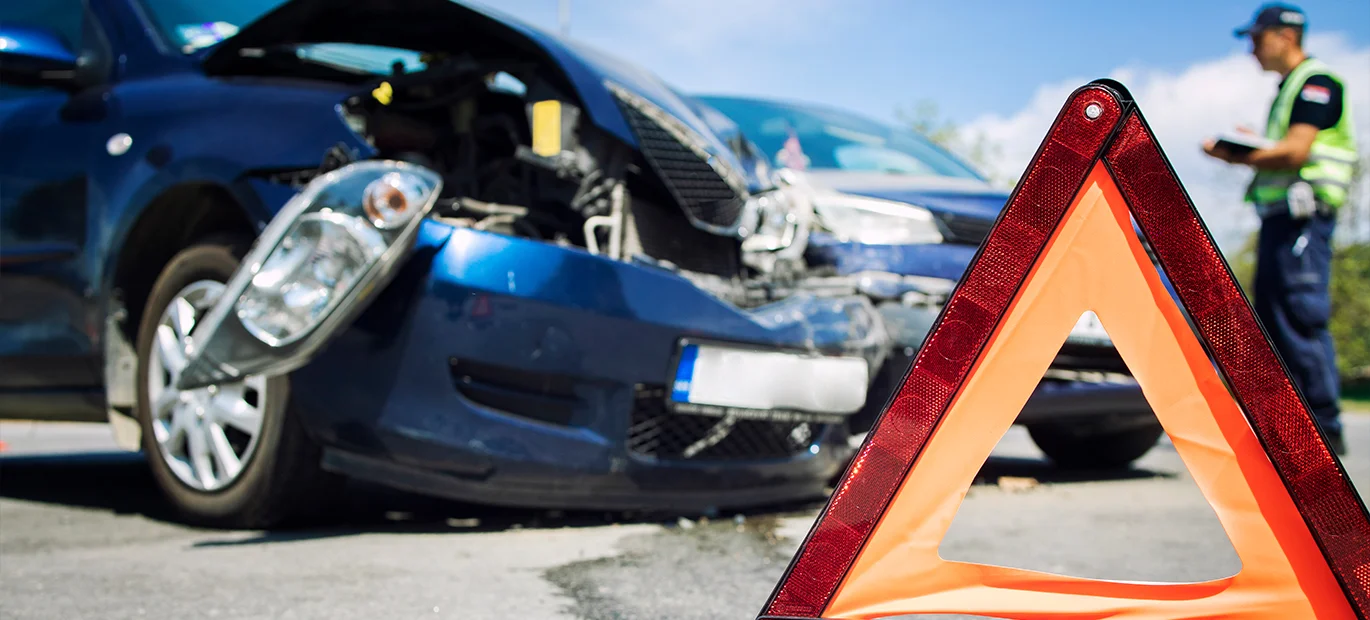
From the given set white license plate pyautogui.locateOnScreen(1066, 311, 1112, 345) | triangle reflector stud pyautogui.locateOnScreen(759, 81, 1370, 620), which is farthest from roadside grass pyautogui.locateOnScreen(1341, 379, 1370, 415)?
triangle reflector stud pyautogui.locateOnScreen(759, 81, 1370, 620)

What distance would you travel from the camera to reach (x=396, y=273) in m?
2.90

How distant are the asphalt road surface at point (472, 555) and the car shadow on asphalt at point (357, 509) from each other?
0.05 ft

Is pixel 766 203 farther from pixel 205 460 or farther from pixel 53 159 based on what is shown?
pixel 53 159

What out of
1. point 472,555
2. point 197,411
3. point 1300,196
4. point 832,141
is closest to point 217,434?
point 197,411

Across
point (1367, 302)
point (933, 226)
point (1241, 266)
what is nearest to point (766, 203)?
point (933, 226)

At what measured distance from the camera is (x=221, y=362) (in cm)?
280

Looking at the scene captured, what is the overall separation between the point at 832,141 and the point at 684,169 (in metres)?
2.33

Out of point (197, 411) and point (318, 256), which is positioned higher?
point (318, 256)

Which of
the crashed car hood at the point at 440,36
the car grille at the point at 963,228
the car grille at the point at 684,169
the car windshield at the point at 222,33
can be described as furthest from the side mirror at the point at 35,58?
the car grille at the point at 963,228

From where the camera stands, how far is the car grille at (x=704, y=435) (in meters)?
3.15

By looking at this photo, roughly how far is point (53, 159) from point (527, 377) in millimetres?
1697

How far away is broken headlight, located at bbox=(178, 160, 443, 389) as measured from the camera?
9.16 feet

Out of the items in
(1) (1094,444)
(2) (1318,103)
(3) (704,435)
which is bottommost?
(1) (1094,444)

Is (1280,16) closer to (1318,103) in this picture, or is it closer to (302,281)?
(1318,103)
